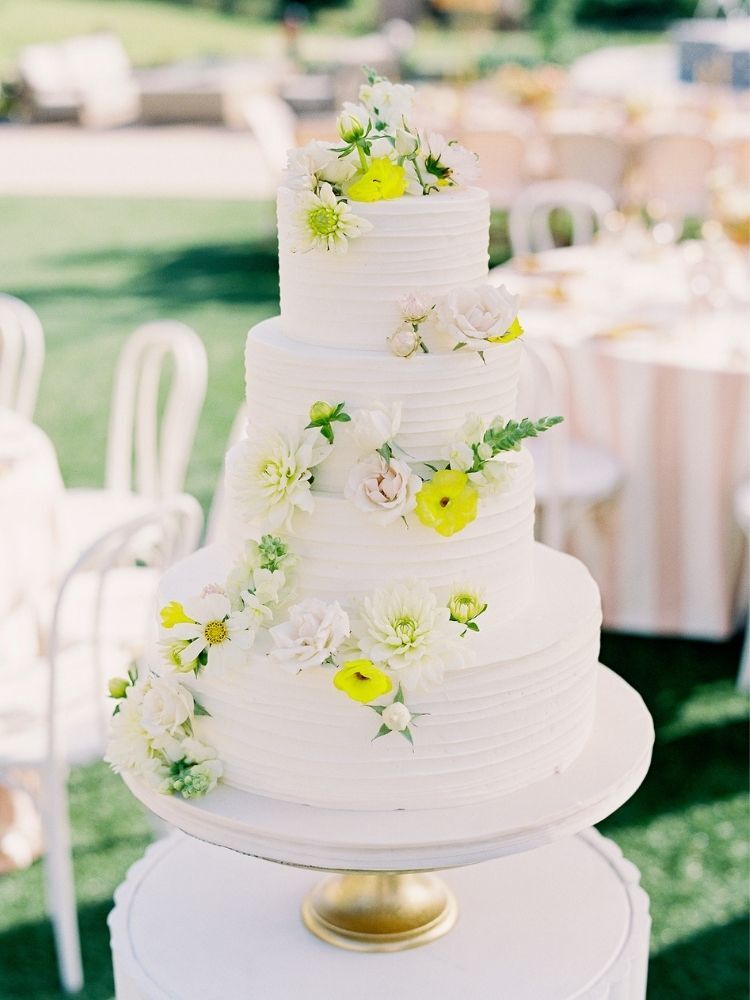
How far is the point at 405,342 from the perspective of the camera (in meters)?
1.70

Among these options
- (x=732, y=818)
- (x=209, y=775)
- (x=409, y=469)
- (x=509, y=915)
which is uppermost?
(x=409, y=469)

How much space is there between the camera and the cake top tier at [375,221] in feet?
5.57

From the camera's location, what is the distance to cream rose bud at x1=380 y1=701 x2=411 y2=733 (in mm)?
1647

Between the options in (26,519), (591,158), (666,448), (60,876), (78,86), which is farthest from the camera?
(78,86)

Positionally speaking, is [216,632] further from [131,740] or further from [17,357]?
[17,357]

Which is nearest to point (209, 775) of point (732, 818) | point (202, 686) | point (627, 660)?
point (202, 686)

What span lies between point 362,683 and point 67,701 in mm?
1580

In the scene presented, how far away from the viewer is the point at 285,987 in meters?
1.91

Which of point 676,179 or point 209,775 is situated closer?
point 209,775

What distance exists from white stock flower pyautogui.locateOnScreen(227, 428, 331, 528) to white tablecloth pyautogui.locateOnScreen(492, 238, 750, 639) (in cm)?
280

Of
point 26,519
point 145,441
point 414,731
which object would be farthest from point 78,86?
point 414,731

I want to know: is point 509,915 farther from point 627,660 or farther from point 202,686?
point 627,660

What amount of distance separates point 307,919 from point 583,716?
0.56 meters

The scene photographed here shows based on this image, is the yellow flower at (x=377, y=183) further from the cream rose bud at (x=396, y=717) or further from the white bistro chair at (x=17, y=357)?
the white bistro chair at (x=17, y=357)
